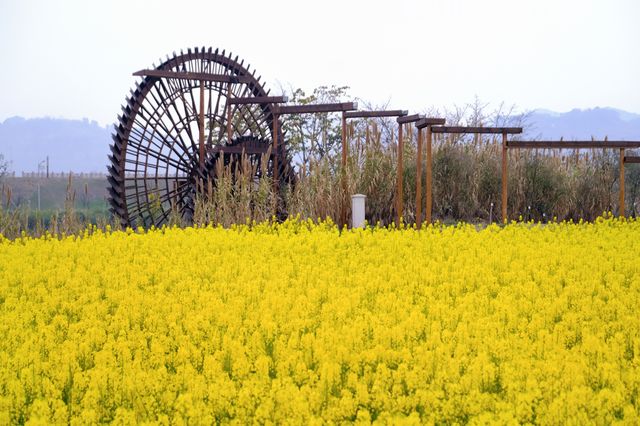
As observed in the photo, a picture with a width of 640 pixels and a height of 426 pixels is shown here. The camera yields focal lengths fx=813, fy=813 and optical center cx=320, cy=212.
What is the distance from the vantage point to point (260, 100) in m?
16.5

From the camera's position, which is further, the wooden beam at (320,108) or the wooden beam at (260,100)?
the wooden beam at (260,100)

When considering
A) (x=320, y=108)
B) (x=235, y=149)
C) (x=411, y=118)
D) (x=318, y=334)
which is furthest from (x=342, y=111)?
(x=318, y=334)

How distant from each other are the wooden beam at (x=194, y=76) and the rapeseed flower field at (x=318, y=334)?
727 cm

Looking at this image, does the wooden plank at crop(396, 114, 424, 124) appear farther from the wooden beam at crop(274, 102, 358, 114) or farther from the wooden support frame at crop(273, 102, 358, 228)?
the wooden beam at crop(274, 102, 358, 114)

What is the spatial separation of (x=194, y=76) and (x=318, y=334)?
12.2 metres

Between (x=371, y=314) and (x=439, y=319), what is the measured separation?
0.50m

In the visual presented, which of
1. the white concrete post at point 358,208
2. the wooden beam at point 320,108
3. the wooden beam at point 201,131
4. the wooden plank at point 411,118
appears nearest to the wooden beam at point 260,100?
the wooden beam at point 320,108

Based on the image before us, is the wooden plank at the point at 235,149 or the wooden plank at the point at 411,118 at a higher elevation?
the wooden plank at the point at 411,118

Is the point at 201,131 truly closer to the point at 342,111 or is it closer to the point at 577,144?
the point at 342,111

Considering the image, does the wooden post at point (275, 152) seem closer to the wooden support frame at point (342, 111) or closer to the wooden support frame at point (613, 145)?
the wooden support frame at point (342, 111)

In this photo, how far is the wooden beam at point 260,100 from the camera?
1582 centimetres

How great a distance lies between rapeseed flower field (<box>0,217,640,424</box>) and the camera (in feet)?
13.5

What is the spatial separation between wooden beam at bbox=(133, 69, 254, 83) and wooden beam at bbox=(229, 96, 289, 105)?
51 cm

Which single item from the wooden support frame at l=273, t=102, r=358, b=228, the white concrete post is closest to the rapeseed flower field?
the white concrete post
